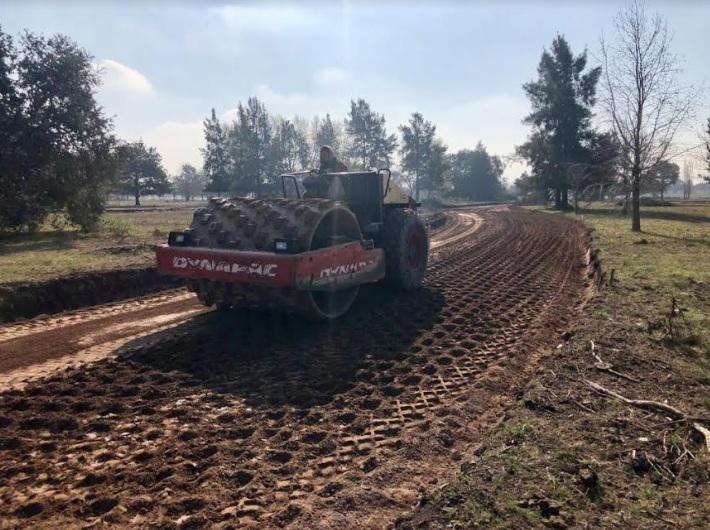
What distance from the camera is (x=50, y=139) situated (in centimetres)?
1795

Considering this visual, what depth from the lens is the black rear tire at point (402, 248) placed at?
820cm

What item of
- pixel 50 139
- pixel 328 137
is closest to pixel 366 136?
pixel 328 137

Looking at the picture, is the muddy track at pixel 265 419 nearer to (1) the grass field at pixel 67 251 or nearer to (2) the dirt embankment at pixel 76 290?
(2) the dirt embankment at pixel 76 290

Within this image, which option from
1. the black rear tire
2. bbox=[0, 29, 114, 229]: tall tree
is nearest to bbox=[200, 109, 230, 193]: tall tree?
bbox=[0, 29, 114, 229]: tall tree

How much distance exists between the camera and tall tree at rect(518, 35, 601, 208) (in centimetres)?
3894

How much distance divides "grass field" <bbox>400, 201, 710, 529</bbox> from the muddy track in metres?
0.31

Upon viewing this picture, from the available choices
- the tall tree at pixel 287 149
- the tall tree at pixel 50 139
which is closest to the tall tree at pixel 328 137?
the tall tree at pixel 287 149

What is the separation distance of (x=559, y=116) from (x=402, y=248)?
35994 millimetres

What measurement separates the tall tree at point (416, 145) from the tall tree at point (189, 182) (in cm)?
5650

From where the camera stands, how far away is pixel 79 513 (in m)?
2.95

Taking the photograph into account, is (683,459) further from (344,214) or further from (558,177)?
(558,177)

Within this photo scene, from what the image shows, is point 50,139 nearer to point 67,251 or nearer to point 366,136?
point 67,251

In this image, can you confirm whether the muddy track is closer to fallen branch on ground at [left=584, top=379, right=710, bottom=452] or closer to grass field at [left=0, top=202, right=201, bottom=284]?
fallen branch on ground at [left=584, top=379, right=710, bottom=452]

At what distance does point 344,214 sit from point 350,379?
2606 millimetres
